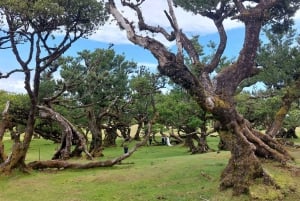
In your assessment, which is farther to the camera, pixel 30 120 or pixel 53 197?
pixel 30 120

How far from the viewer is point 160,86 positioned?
3150 cm

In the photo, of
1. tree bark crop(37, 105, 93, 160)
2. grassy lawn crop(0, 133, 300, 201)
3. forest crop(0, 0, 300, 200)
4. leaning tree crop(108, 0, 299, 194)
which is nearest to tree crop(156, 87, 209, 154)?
forest crop(0, 0, 300, 200)

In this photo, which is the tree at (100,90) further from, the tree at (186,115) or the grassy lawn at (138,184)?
the grassy lawn at (138,184)

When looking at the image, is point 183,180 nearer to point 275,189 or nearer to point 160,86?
point 275,189

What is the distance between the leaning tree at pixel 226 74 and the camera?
1290 centimetres

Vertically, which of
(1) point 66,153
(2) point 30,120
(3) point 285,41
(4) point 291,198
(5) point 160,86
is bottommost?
(4) point 291,198

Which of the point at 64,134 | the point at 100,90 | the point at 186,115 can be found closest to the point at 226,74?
the point at 64,134

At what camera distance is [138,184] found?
15.1 m

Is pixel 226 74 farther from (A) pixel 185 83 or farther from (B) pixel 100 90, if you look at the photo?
(B) pixel 100 90

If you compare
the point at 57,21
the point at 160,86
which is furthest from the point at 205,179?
the point at 160,86

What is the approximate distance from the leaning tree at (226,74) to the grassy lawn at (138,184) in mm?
570

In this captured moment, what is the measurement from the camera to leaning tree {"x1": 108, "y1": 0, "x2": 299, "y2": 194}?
12.9 m

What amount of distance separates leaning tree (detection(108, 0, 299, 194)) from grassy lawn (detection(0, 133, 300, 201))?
570 millimetres

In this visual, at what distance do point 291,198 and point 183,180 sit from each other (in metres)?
4.20
